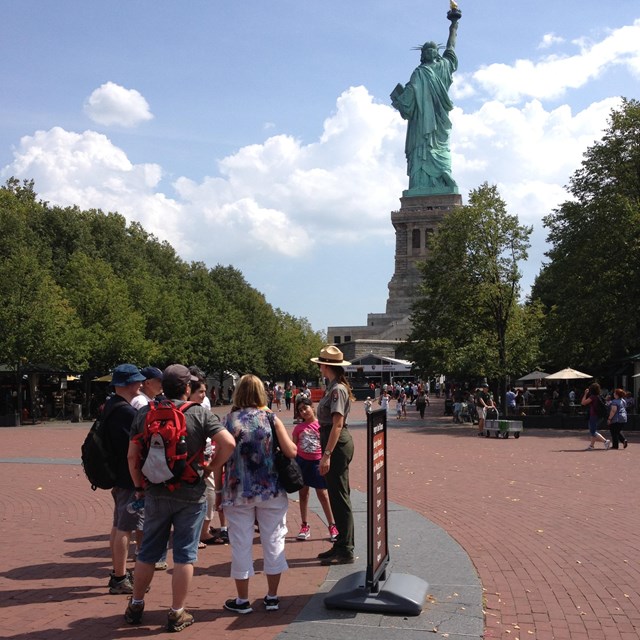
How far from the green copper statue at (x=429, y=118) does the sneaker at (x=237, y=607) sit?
290ft

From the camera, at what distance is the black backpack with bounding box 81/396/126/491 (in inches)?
266

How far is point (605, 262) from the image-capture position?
30562 mm

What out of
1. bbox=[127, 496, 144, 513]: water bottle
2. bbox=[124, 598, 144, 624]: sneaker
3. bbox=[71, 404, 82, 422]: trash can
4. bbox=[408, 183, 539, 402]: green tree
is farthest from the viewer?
bbox=[71, 404, 82, 422]: trash can

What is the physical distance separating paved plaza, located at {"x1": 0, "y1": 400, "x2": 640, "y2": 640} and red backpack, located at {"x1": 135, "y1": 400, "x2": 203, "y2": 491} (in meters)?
1.11

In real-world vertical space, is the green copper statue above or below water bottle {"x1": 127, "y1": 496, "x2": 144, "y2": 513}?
above

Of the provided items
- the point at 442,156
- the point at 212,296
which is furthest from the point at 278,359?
the point at 442,156

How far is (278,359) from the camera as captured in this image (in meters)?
78.1

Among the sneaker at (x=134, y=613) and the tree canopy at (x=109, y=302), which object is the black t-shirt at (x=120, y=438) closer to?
the sneaker at (x=134, y=613)

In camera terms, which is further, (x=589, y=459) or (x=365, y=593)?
(x=589, y=459)

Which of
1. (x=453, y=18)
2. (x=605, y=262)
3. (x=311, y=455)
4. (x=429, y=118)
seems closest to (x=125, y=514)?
(x=311, y=455)

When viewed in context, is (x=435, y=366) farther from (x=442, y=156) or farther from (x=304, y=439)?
(x=442, y=156)

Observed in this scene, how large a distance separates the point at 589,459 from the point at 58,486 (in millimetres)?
11018

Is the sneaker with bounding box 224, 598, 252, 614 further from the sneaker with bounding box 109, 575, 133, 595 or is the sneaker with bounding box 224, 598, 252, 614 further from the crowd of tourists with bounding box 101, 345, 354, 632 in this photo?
the sneaker with bounding box 109, 575, 133, 595

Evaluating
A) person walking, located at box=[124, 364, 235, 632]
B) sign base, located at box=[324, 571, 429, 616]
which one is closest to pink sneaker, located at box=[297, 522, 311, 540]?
sign base, located at box=[324, 571, 429, 616]
